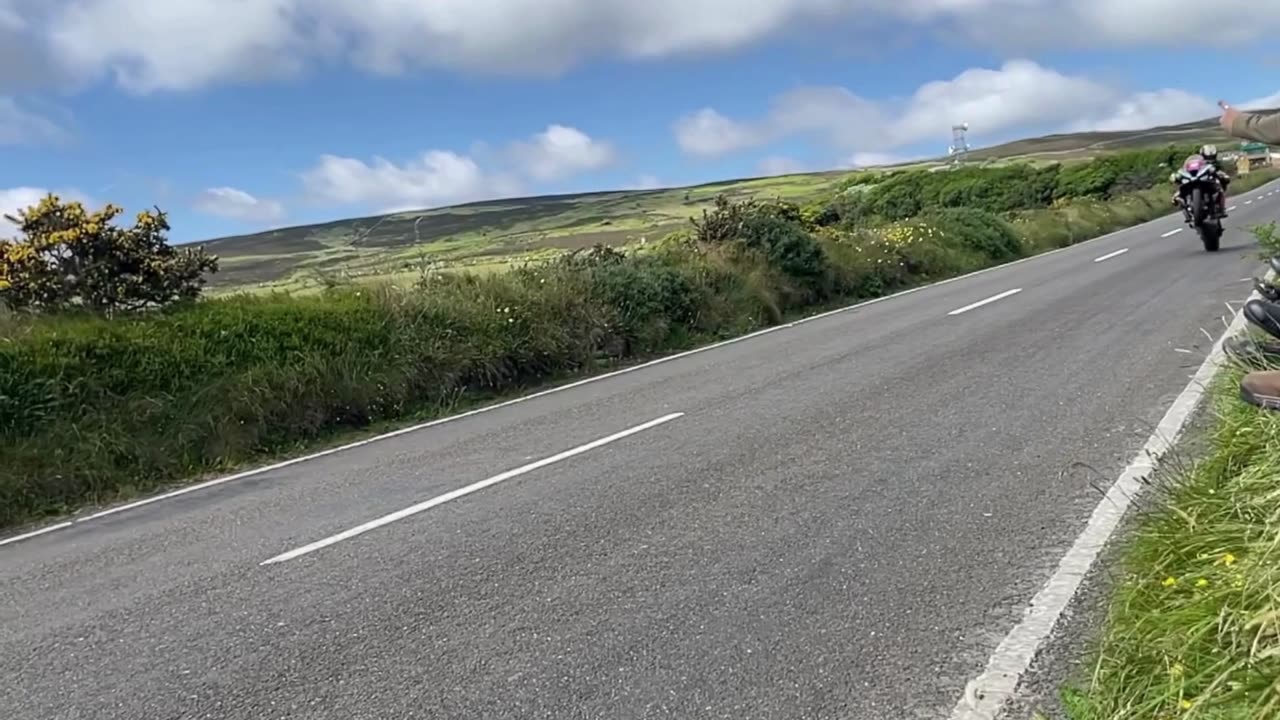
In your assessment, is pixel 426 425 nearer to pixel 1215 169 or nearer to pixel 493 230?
pixel 1215 169

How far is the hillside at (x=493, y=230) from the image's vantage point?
13219 millimetres

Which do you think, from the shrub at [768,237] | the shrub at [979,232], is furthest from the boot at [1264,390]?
the shrub at [979,232]

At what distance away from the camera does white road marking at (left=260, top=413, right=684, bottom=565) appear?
17.6 ft

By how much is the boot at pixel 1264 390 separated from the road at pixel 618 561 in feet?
3.16

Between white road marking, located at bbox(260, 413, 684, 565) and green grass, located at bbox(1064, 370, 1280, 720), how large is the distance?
3909mm

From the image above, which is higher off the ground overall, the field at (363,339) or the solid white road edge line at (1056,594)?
the field at (363,339)

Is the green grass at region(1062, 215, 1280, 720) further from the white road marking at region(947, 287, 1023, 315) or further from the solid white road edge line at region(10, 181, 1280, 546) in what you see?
the white road marking at region(947, 287, 1023, 315)

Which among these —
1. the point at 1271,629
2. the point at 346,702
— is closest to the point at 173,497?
the point at 346,702

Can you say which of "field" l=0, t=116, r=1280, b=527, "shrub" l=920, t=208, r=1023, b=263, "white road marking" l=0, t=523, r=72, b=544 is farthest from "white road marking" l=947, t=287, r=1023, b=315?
"white road marking" l=0, t=523, r=72, b=544

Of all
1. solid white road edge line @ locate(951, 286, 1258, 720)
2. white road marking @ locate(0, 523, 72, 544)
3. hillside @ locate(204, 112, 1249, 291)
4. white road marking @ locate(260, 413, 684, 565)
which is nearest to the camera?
solid white road edge line @ locate(951, 286, 1258, 720)

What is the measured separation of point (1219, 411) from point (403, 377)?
7541 mm

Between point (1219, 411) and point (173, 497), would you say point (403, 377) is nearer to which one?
point (173, 497)

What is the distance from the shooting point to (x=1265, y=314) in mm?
5012

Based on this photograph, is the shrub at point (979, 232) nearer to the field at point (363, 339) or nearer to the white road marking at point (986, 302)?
the field at point (363, 339)
